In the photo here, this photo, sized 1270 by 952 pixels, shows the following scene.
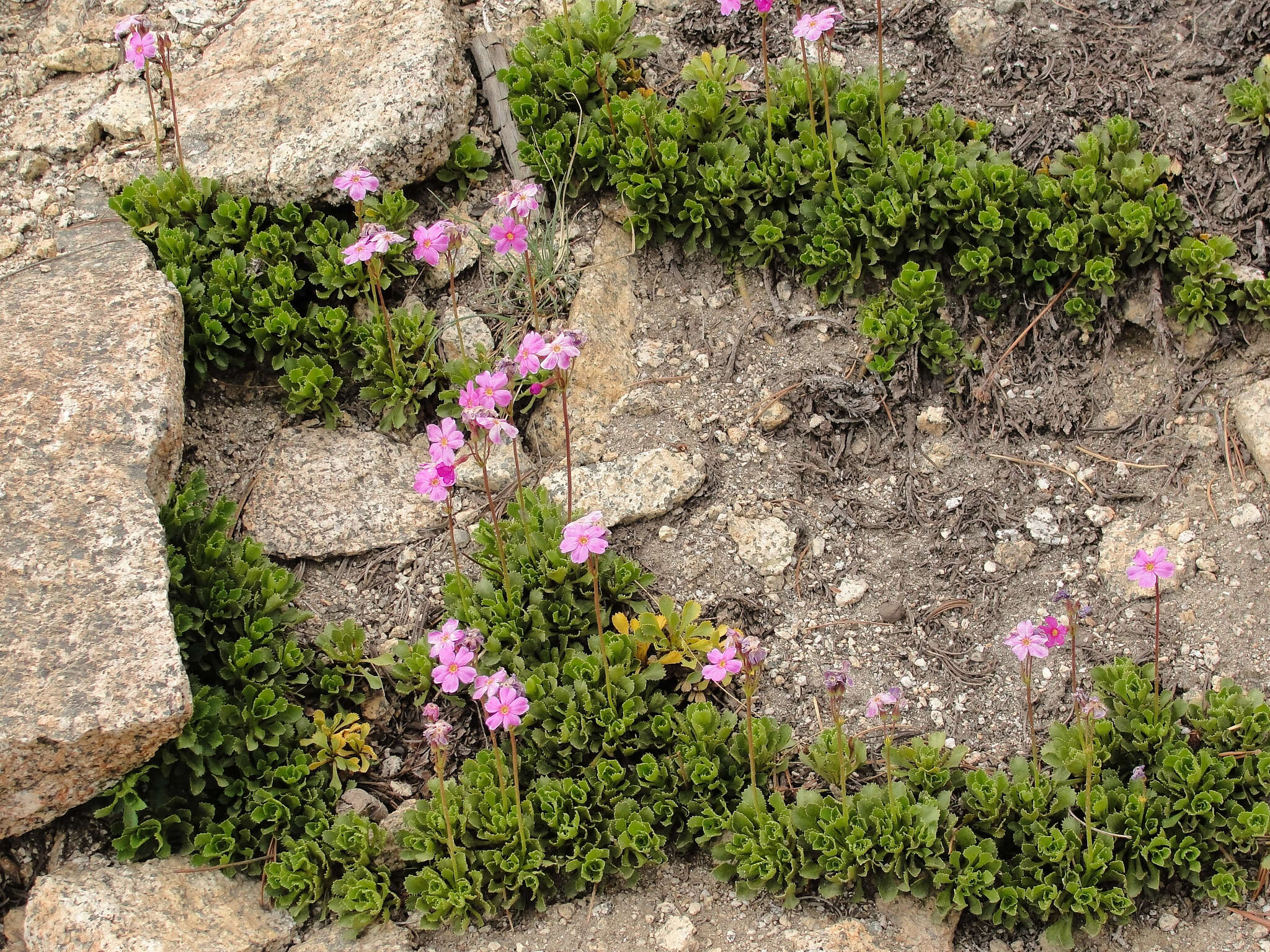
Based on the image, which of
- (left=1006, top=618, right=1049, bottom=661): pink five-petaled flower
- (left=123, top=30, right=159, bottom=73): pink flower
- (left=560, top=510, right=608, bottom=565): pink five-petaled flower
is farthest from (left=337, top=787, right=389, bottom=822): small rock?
(left=123, top=30, right=159, bottom=73): pink flower

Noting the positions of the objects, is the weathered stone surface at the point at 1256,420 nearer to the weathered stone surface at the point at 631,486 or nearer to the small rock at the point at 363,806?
the weathered stone surface at the point at 631,486

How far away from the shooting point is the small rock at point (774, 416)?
19.6 ft

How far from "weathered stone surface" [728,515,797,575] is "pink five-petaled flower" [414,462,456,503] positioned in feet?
5.16

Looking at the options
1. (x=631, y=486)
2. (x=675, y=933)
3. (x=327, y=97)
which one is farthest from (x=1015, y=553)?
(x=327, y=97)

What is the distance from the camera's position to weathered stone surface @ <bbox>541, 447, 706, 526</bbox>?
5.68m

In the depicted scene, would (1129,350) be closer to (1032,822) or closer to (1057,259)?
(1057,259)

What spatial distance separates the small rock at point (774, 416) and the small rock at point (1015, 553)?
126 cm

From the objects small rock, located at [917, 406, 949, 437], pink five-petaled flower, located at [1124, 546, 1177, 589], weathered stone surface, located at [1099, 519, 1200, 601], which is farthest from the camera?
small rock, located at [917, 406, 949, 437]

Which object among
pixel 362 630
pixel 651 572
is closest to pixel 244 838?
pixel 362 630

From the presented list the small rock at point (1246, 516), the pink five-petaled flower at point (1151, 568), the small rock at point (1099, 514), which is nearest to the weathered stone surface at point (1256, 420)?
the small rock at point (1246, 516)

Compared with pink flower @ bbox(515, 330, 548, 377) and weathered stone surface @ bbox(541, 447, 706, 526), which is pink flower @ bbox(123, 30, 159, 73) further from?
weathered stone surface @ bbox(541, 447, 706, 526)

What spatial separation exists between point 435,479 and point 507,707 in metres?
1.09

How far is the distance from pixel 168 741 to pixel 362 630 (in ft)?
3.21

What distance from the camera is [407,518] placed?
231 inches
